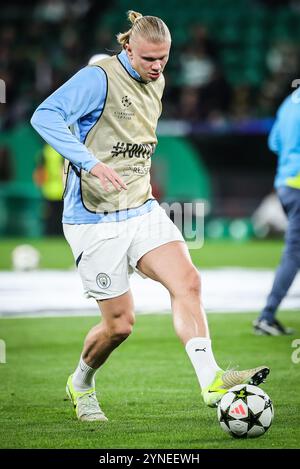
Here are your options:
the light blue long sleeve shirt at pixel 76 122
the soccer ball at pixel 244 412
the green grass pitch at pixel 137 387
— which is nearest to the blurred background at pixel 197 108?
the green grass pitch at pixel 137 387

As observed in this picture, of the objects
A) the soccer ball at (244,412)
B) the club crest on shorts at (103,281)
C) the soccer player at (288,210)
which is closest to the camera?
the soccer ball at (244,412)

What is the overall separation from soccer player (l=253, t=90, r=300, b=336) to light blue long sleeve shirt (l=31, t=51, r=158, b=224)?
11.1 feet

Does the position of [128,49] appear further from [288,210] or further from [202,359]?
[288,210]

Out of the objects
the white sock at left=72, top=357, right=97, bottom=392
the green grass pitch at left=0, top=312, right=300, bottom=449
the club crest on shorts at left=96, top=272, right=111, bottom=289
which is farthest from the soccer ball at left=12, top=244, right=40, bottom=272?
the club crest on shorts at left=96, top=272, right=111, bottom=289

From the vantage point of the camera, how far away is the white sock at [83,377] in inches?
254

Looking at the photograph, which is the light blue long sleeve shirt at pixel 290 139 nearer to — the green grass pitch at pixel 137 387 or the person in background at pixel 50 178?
the green grass pitch at pixel 137 387

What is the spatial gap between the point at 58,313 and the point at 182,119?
464 inches

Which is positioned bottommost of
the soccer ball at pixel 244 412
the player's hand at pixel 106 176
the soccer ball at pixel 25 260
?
the soccer ball at pixel 25 260

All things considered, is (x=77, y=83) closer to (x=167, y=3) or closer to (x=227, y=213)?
(x=227, y=213)

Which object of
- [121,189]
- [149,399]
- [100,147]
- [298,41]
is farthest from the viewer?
[298,41]

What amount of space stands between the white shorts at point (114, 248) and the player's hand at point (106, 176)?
462 mm
